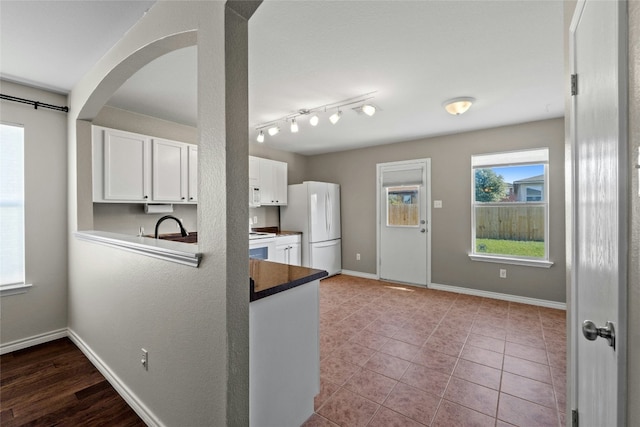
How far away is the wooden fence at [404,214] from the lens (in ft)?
15.7

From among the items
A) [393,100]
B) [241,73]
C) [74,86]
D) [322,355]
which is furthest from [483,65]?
[74,86]

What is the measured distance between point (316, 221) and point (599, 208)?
4.31 m

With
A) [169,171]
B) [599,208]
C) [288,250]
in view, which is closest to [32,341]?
[169,171]

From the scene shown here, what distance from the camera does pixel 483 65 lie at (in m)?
2.31

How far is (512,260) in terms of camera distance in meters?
3.91

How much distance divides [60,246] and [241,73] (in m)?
2.96

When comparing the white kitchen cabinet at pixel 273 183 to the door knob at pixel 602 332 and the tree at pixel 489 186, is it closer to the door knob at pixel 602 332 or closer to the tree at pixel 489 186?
the tree at pixel 489 186

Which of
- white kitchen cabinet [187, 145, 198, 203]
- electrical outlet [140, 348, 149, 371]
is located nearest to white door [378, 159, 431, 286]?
white kitchen cabinet [187, 145, 198, 203]

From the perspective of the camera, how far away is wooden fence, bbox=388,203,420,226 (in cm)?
478

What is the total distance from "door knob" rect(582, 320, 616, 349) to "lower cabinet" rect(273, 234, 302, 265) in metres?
3.87

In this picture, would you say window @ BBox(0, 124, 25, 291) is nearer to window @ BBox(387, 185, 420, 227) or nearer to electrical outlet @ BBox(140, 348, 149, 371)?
electrical outlet @ BBox(140, 348, 149, 371)

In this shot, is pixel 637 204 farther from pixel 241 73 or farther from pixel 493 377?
pixel 493 377

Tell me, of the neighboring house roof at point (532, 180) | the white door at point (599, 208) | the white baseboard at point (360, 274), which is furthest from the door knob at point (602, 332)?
the white baseboard at point (360, 274)

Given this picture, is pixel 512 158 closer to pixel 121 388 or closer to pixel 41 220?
pixel 121 388
